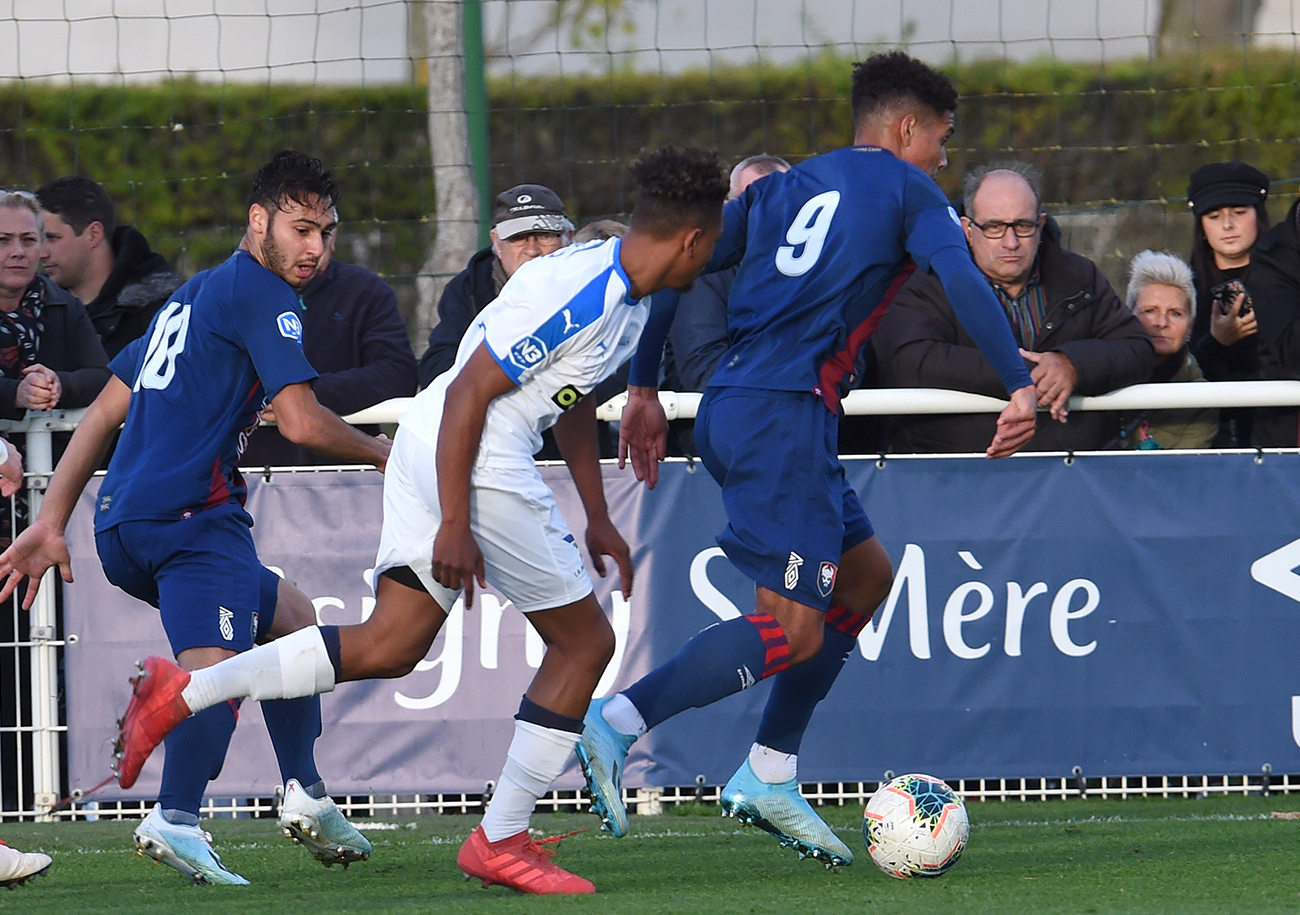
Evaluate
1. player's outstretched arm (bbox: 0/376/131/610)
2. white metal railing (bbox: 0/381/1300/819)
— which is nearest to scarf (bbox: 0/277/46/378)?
white metal railing (bbox: 0/381/1300/819)

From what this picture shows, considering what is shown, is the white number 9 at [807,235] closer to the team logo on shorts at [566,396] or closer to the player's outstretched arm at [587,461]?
the player's outstretched arm at [587,461]

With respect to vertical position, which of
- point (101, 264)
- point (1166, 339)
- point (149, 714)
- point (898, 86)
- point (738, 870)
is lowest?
point (738, 870)

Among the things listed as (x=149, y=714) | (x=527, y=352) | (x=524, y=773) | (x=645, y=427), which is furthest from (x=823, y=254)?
(x=149, y=714)

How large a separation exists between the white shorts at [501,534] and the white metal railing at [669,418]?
2.11 metres

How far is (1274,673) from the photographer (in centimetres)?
661

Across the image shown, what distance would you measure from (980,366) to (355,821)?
9.55 ft

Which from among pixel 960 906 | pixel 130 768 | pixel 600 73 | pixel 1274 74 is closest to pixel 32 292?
pixel 130 768

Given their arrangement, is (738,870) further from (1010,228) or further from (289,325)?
(1010,228)

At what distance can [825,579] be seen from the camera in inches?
191

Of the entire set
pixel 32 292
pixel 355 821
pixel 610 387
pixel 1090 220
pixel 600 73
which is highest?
pixel 600 73

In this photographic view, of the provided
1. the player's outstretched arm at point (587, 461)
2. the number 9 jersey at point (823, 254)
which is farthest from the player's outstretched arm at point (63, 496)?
the number 9 jersey at point (823, 254)

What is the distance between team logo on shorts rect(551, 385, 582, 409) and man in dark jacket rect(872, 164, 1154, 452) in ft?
8.25

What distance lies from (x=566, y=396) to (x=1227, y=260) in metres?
3.86

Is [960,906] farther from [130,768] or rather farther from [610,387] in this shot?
[610,387]
